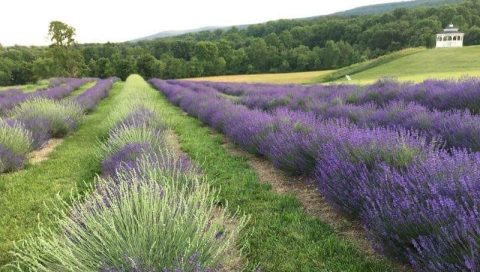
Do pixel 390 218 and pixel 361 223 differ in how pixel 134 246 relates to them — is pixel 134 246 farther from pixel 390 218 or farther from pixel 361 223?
pixel 361 223

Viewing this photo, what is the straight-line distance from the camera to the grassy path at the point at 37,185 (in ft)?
13.4

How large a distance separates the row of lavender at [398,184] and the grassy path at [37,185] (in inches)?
87.1

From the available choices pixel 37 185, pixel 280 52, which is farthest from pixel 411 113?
pixel 280 52

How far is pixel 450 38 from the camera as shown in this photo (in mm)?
49844

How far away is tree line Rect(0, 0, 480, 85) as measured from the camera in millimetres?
61144

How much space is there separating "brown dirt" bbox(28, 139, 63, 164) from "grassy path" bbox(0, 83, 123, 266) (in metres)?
0.16

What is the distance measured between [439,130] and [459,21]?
6793cm

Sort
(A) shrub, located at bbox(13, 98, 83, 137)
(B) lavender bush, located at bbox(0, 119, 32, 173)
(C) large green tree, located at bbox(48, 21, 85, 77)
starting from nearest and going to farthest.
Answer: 1. (B) lavender bush, located at bbox(0, 119, 32, 173)
2. (A) shrub, located at bbox(13, 98, 83, 137)
3. (C) large green tree, located at bbox(48, 21, 85, 77)

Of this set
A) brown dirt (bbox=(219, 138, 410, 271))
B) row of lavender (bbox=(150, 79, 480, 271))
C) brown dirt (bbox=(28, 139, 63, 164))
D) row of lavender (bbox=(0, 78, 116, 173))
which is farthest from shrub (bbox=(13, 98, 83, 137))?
row of lavender (bbox=(150, 79, 480, 271))

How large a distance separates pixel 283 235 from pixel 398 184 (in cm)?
110

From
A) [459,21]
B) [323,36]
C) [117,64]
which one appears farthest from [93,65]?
[459,21]

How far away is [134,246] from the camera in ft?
8.04

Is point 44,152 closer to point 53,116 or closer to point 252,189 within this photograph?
point 53,116

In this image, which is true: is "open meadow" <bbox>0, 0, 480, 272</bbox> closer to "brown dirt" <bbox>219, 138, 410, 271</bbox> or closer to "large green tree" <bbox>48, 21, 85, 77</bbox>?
"brown dirt" <bbox>219, 138, 410, 271</bbox>
